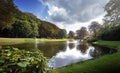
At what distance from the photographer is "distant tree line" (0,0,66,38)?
114 ft

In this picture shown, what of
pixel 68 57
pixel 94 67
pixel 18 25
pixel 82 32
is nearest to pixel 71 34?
pixel 82 32

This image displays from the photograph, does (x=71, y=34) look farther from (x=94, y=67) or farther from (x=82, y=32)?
(x=94, y=67)

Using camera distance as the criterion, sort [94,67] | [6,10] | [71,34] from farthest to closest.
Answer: [71,34] < [6,10] < [94,67]

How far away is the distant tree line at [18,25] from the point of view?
34.8m

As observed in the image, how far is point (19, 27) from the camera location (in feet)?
259

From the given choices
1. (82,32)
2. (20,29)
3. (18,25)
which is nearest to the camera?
(18,25)

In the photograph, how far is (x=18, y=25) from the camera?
257 feet

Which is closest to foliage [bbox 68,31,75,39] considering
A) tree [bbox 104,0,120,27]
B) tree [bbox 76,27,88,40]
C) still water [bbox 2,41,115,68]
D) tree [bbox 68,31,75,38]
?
tree [bbox 68,31,75,38]

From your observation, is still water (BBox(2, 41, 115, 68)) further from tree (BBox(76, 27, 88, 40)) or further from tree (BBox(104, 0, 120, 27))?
tree (BBox(76, 27, 88, 40))

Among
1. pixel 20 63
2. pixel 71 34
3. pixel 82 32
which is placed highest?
pixel 82 32

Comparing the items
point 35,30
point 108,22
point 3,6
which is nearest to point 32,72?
point 108,22

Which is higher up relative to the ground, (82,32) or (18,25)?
(18,25)

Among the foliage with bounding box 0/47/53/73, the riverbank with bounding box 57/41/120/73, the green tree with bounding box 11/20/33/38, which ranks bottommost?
the riverbank with bounding box 57/41/120/73

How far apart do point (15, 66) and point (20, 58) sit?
224 mm
